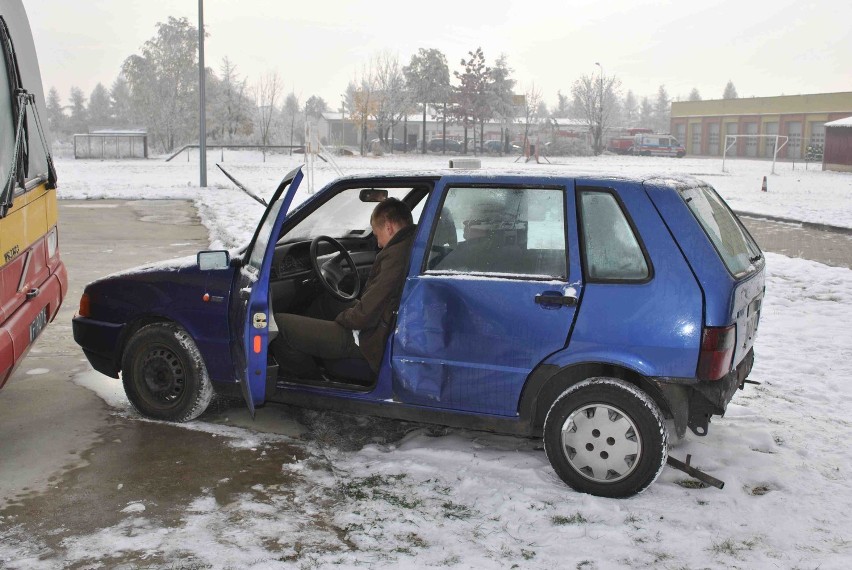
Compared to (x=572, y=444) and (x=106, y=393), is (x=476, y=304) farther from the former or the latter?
(x=106, y=393)

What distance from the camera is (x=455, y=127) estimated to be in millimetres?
88188

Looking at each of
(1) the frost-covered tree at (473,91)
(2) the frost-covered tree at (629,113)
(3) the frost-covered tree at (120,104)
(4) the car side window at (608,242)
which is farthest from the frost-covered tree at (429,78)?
(4) the car side window at (608,242)

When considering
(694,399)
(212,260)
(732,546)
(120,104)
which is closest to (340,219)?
(212,260)

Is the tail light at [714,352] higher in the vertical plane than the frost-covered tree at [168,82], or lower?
lower

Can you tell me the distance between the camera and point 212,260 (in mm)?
4902

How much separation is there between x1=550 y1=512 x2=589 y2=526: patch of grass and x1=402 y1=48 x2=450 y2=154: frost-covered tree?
75.1 meters

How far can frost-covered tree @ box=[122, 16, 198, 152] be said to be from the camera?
76500 millimetres

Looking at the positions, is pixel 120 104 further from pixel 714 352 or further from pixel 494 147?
pixel 714 352

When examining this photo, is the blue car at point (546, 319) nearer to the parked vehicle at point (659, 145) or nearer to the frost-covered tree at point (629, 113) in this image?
the parked vehicle at point (659, 145)

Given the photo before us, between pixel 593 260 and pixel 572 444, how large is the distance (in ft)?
3.11

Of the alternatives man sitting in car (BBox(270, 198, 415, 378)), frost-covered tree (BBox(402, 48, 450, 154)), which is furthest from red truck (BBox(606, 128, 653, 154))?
man sitting in car (BBox(270, 198, 415, 378))

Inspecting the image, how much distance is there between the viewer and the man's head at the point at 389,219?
4980 mm

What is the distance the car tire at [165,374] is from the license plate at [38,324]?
556mm

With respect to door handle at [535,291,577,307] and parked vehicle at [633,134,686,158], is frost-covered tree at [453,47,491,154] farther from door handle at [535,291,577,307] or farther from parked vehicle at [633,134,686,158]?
door handle at [535,291,577,307]
